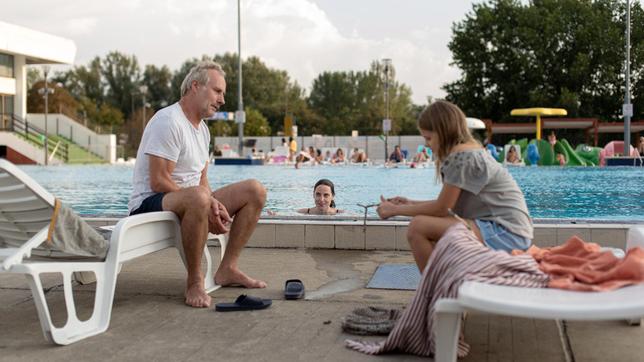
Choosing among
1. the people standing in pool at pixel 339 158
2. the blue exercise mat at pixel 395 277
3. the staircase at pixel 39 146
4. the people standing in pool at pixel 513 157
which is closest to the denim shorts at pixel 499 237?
the blue exercise mat at pixel 395 277

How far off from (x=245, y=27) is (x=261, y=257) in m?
29.7

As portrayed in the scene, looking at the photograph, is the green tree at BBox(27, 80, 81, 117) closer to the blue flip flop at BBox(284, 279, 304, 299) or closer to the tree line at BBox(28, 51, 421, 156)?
the tree line at BBox(28, 51, 421, 156)

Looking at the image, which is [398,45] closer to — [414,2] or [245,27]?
[245,27]

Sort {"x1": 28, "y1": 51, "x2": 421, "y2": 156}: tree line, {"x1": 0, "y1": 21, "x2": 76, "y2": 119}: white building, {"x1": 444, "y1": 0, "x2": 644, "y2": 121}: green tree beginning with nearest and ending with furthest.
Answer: {"x1": 0, "y1": 21, "x2": 76, "y2": 119}: white building < {"x1": 444, "y1": 0, "x2": 644, "y2": 121}: green tree < {"x1": 28, "y1": 51, "x2": 421, "y2": 156}: tree line

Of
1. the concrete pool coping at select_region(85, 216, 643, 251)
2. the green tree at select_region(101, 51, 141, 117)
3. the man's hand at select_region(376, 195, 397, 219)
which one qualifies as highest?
the green tree at select_region(101, 51, 141, 117)

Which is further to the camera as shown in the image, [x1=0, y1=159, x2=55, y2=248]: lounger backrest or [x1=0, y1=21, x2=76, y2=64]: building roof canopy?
[x1=0, y1=21, x2=76, y2=64]: building roof canopy

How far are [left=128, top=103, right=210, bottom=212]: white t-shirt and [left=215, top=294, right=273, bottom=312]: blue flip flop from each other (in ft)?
2.65

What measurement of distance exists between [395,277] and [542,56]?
36.4m

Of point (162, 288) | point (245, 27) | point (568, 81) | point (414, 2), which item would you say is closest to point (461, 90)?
point (568, 81)

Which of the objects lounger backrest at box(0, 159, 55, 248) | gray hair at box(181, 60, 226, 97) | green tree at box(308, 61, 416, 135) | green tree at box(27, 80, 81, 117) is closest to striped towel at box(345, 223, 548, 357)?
lounger backrest at box(0, 159, 55, 248)

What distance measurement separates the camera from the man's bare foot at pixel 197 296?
3893mm

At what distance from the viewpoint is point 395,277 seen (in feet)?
15.4

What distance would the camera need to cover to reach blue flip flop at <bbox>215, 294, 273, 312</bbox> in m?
3.78

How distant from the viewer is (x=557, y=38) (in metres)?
38.9
